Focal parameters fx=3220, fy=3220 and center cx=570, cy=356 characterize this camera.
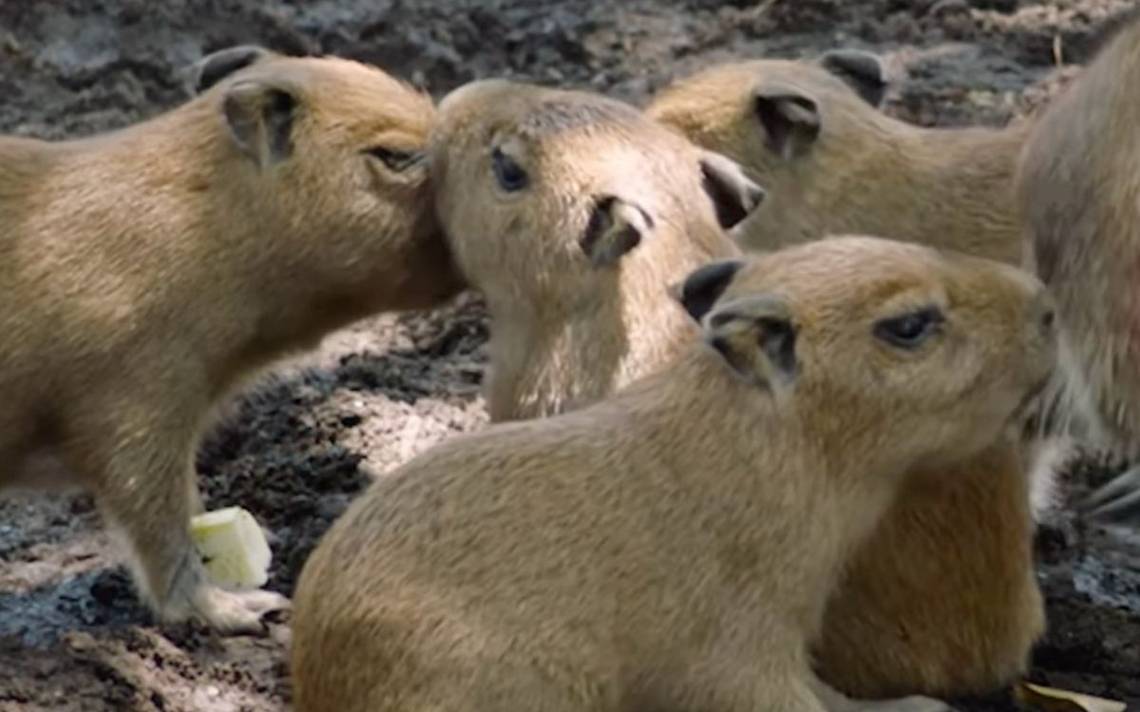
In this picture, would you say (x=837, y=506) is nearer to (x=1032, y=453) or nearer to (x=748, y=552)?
(x=748, y=552)

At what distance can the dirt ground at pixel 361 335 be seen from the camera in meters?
6.52

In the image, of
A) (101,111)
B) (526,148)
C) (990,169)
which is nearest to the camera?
(526,148)

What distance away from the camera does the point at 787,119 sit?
7.25 metres

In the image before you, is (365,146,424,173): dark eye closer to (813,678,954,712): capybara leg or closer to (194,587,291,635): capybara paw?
(194,587,291,635): capybara paw

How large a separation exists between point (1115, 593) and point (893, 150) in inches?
47.1

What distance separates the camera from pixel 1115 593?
682 centimetres

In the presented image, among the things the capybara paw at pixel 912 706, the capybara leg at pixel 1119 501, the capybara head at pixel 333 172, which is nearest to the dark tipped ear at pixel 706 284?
the capybara paw at pixel 912 706

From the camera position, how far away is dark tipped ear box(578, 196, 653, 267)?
644 centimetres

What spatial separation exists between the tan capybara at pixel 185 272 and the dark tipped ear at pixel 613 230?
1.48ft

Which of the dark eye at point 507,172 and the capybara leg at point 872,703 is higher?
the dark eye at point 507,172

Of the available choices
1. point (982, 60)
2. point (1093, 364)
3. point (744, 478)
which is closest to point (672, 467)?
point (744, 478)

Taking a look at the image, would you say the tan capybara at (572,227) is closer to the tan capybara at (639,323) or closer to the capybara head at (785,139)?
the tan capybara at (639,323)

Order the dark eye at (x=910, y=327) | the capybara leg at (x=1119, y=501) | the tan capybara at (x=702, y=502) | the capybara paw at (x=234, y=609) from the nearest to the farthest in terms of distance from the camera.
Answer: the tan capybara at (x=702, y=502) < the dark eye at (x=910, y=327) < the capybara paw at (x=234, y=609) < the capybara leg at (x=1119, y=501)

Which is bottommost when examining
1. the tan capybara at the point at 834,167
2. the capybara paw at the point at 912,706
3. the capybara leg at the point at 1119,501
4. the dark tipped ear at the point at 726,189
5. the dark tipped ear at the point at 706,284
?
the capybara leg at the point at 1119,501
